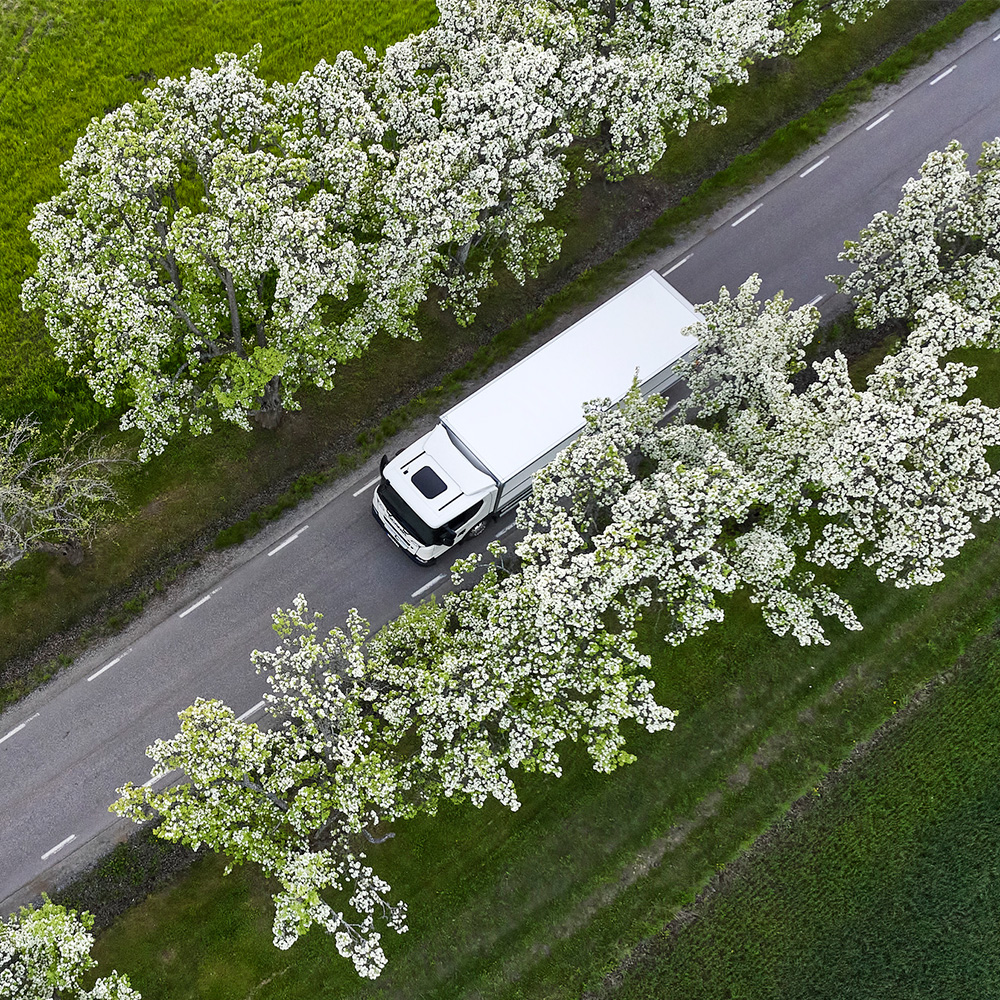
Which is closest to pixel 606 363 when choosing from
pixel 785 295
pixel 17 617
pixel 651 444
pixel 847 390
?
pixel 651 444

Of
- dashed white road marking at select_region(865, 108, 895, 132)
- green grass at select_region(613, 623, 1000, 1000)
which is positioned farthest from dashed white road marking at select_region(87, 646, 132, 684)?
dashed white road marking at select_region(865, 108, 895, 132)

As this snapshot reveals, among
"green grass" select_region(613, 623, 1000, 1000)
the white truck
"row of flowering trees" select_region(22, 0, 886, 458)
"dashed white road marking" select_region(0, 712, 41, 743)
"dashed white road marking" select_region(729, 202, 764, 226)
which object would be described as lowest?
"green grass" select_region(613, 623, 1000, 1000)

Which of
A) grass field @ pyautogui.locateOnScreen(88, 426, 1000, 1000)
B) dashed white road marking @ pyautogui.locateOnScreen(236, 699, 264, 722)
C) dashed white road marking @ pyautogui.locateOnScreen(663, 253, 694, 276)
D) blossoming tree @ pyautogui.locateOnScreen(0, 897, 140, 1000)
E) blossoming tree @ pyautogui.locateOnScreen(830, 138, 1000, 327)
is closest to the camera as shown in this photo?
blossoming tree @ pyautogui.locateOnScreen(0, 897, 140, 1000)

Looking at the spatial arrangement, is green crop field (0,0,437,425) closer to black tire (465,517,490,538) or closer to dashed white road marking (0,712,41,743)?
dashed white road marking (0,712,41,743)

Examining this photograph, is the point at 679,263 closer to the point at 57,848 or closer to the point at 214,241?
→ the point at 214,241

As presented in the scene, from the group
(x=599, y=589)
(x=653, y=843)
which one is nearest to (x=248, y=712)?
(x=599, y=589)
